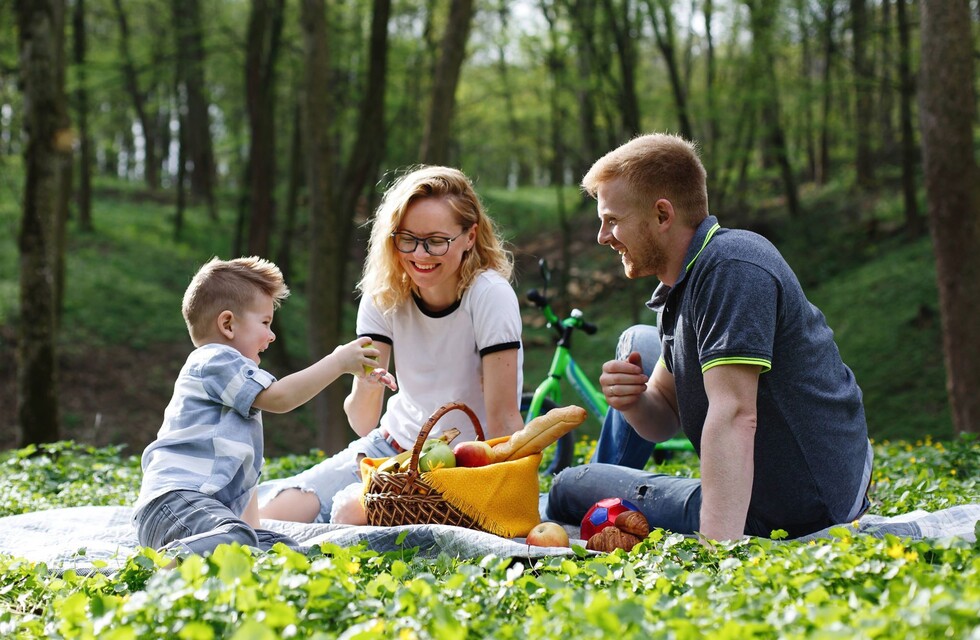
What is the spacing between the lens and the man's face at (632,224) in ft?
10.9

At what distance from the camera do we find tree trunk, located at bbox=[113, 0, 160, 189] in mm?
15266

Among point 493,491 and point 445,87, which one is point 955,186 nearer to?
point 445,87

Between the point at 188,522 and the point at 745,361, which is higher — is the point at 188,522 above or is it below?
below

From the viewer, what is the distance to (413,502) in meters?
3.56

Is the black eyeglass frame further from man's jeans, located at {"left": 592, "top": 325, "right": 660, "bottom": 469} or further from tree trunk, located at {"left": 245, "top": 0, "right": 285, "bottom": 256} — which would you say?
tree trunk, located at {"left": 245, "top": 0, "right": 285, "bottom": 256}

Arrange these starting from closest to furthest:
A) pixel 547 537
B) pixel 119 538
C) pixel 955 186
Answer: pixel 547 537, pixel 119 538, pixel 955 186

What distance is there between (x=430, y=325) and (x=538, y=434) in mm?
890

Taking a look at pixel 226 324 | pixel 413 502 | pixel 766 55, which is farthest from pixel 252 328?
pixel 766 55

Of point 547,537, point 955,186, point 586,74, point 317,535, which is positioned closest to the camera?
point 547,537

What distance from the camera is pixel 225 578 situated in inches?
88.4

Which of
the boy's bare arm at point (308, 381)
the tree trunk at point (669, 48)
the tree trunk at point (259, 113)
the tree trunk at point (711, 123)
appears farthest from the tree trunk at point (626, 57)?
the boy's bare arm at point (308, 381)

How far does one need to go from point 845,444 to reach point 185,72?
57.4ft

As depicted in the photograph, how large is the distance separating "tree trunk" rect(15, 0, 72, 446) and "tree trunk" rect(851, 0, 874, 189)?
1449 cm

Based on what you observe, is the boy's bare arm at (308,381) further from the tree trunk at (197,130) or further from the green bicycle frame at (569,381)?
the tree trunk at (197,130)
